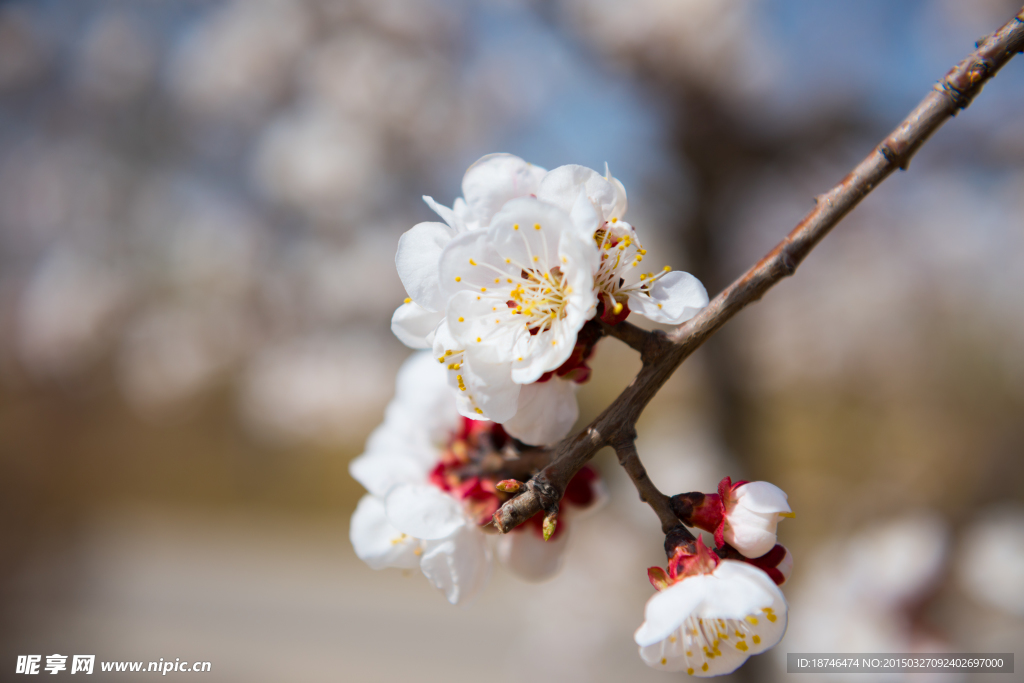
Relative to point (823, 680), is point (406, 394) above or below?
above

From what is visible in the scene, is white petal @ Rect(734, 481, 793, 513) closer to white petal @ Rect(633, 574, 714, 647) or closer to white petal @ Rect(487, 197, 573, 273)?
white petal @ Rect(633, 574, 714, 647)

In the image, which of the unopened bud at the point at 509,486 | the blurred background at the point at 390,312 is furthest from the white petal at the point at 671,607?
the blurred background at the point at 390,312

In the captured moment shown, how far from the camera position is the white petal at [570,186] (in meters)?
0.41

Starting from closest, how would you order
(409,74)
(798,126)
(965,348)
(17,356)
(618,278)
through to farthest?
(618,278), (798,126), (965,348), (409,74), (17,356)

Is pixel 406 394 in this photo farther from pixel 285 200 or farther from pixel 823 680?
pixel 285 200

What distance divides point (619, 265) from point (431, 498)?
247 mm

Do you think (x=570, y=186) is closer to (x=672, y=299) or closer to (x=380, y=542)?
(x=672, y=299)

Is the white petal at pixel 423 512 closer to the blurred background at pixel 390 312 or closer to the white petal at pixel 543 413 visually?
the white petal at pixel 543 413

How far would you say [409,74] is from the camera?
3.28 m

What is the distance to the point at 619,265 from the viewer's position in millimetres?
439

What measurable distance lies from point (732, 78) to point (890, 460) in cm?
154

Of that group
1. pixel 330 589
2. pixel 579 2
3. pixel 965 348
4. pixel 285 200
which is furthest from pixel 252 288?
pixel 965 348

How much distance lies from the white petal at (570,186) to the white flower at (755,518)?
23 cm

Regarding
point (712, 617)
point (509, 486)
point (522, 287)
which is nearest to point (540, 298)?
point (522, 287)
